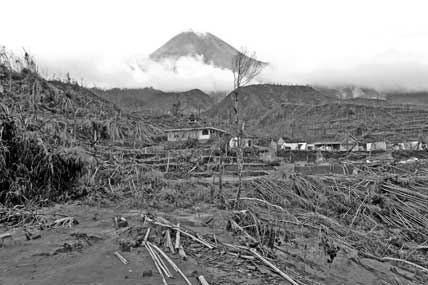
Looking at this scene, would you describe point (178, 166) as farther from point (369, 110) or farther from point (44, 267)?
point (369, 110)

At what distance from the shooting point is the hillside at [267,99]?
90.6 metres

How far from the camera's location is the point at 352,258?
4.86 m

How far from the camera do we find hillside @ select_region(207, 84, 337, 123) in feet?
297

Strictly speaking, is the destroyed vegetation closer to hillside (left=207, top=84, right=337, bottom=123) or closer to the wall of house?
the wall of house

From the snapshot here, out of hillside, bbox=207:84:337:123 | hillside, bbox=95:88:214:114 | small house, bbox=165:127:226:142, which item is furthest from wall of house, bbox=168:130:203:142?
hillside, bbox=207:84:337:123

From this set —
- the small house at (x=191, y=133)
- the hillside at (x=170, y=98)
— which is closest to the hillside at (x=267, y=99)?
the hillside at (x=170, y=98)

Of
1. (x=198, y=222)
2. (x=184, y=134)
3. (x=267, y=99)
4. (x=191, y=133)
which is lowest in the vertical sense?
(x=184, y=134)

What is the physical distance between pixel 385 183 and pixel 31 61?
19686 millimetres

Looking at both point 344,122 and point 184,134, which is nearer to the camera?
point 184,134

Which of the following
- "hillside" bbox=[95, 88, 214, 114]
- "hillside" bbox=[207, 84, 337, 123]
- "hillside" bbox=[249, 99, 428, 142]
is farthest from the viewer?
"hillside" bbox=[207, 84, 337, 123]

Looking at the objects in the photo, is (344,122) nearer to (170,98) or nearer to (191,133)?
(191,133)

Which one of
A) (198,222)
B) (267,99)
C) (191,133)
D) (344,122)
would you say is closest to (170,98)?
(267,99)

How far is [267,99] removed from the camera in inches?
3910

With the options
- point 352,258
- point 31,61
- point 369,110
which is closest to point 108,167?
point 352,258
